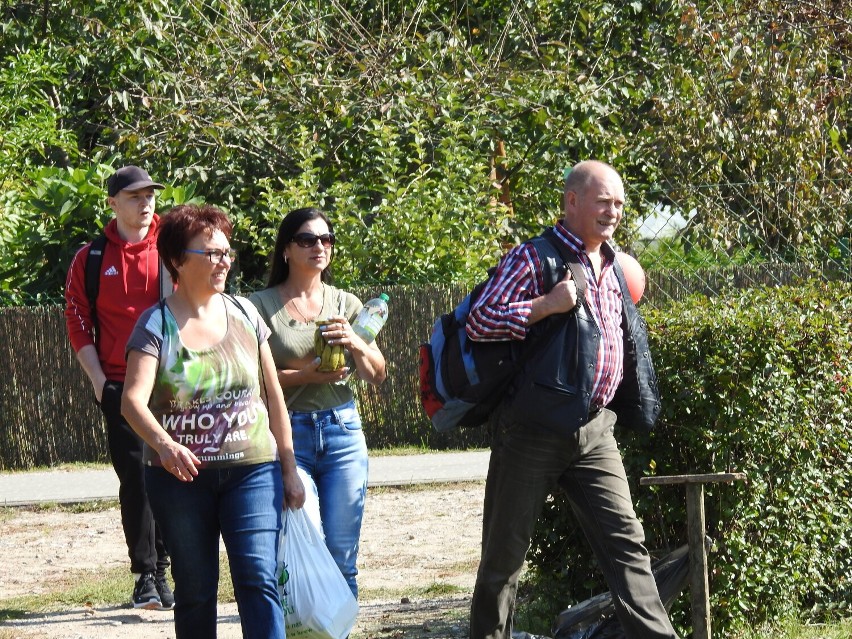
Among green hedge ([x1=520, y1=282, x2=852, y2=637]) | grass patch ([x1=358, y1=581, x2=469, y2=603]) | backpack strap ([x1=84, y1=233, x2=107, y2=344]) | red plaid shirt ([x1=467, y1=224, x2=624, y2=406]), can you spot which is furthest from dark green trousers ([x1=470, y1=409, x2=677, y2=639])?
backpack strap ([x1=84, y1=233, x2=107, y2=344])

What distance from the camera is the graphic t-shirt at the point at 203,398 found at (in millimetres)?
4039

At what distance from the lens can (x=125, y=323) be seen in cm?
596

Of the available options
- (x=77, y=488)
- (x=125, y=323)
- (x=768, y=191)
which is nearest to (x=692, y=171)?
(x=768, y=191)

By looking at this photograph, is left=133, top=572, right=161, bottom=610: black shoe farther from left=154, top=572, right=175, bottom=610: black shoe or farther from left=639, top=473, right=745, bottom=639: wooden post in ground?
left=639, top=473, right=745, bottom=639: wooden post in ground

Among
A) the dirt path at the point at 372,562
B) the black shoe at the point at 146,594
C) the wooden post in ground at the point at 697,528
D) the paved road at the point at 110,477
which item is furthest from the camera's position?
the paved road at the point at 110,477

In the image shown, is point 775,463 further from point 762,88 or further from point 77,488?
point 762,88

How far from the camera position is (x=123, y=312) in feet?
19.6

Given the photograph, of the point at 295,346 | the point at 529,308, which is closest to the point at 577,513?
the point at 529,308

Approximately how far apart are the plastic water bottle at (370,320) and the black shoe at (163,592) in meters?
2.00

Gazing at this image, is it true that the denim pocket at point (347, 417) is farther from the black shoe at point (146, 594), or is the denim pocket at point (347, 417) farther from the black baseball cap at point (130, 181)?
the black shoe at point (146, 594)

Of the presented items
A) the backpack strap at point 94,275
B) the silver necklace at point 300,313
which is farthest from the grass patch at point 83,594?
the silver necklace at point 300,313

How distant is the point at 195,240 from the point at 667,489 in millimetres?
2185

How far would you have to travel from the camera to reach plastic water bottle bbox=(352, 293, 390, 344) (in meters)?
5.00

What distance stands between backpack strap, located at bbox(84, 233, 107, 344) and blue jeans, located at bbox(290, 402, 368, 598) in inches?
66.6
